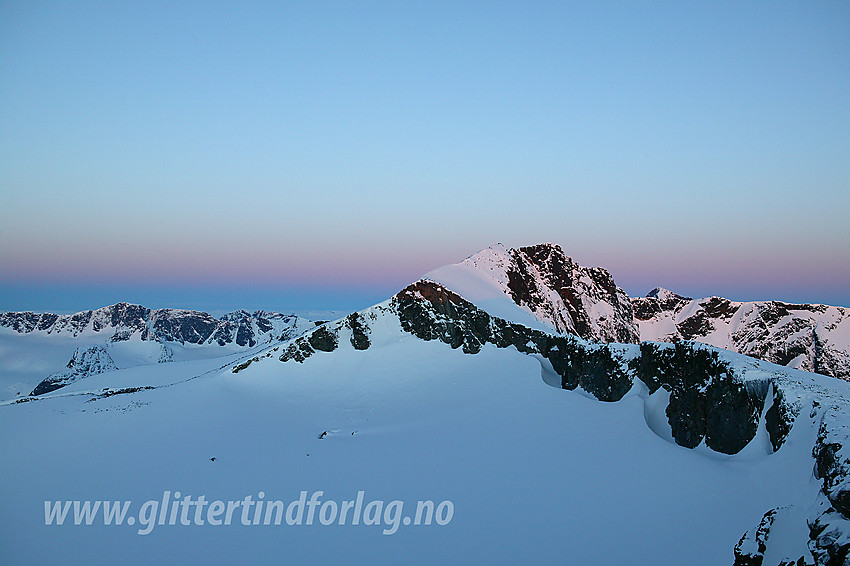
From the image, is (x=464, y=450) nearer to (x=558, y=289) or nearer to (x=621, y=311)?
(x=558, y=289)

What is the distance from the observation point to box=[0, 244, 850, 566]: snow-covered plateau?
33.0 ft

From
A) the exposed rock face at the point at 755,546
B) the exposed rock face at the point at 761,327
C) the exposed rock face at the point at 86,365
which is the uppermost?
the exposed rock face at the point at 755,546

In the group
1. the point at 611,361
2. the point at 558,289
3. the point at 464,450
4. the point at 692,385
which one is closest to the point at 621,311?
the point at 558,289

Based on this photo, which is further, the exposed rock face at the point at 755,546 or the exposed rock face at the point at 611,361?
the exposed rock face at the point at 611,361

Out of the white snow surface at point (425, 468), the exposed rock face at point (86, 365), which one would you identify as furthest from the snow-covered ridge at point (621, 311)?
the exposed rock face at point (86, 365)

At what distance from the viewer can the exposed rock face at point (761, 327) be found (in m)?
80.0

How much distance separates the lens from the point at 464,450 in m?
14.8

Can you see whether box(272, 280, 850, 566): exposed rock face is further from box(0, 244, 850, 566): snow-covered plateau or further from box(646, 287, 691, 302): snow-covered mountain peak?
box(646, 287, 691, 302): snow-covered mountain peak

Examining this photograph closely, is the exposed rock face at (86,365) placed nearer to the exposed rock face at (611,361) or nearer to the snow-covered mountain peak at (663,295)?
the exposed rock face at (611,361)

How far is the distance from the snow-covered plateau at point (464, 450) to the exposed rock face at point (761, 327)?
208 feet

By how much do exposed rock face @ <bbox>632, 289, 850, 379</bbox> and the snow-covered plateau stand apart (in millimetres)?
63267

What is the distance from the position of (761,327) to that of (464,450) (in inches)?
4028

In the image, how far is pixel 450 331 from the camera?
2611 cm

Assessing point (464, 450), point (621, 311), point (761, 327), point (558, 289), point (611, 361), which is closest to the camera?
point (464, 450)
